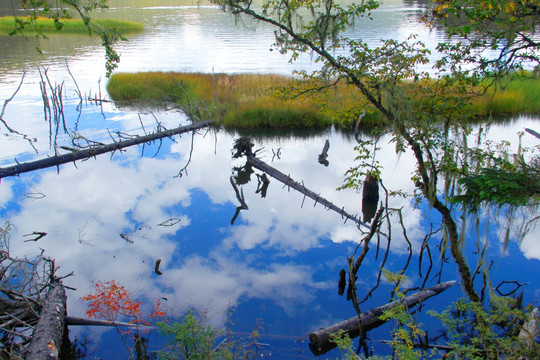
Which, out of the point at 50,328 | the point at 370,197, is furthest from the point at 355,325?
the point at 370,197

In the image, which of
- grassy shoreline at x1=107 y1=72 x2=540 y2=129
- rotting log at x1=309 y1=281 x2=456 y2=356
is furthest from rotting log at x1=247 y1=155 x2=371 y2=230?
grassy shoreline at x1=107 y1=72 x2=540 y2=129

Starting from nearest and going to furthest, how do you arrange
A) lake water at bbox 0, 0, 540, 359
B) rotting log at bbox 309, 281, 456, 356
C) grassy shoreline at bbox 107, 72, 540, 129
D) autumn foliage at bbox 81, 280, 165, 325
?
rotting log at bbox 309, 281, 456, 356, autumn foliage at bbox 81, 280, 165, 325, lake water at bbox 0, 0, 540, 359, grassy shoreline at bbox 107, 72, 540, 129

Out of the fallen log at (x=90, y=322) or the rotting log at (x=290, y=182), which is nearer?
the fallen log at (x=90, y=322)

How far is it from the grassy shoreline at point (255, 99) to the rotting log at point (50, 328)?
37.2 feet

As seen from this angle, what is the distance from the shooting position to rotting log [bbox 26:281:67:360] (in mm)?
5566

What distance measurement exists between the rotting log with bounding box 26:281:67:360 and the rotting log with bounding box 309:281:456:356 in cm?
402

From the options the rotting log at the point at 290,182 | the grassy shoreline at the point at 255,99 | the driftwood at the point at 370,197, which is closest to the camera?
the rotting log at the point at 290,182

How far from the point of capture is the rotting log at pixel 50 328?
18.3 ft

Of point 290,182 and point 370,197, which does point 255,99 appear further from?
point 370,197

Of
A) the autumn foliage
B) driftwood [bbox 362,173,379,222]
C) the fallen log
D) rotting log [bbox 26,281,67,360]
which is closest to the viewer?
rotting log [bbox 26,281,67,360]

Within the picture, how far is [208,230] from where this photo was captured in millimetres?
11562

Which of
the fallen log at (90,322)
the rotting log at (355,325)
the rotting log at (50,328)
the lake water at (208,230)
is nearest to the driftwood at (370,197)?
the lake water at (208,230)

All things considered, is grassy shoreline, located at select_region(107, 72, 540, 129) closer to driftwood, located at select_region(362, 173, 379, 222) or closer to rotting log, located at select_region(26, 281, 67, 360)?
driftwood, located at select_region(362, 173, 379, 222)

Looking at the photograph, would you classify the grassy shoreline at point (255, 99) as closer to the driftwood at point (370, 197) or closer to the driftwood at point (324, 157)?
the driftwood at point (324, 157)
